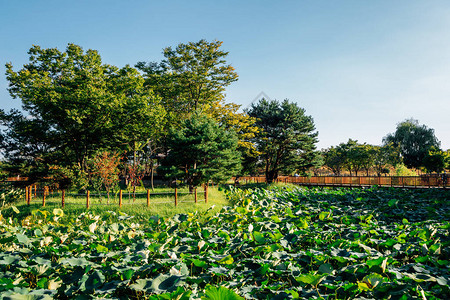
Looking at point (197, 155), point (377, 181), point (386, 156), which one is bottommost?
point (377, 181)

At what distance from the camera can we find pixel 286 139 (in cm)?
2556

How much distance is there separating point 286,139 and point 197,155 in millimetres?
13725

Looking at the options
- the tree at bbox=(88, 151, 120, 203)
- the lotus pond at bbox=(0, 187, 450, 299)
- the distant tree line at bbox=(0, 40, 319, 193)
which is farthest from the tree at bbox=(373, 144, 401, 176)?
the lotus pond at bbox=(0, 187, 450, 299)

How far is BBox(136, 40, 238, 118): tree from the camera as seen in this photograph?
2197 cm

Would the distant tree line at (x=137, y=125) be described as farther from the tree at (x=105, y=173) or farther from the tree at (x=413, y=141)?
the tree at (x=413, y=141)

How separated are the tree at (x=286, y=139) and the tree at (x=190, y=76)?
613cm

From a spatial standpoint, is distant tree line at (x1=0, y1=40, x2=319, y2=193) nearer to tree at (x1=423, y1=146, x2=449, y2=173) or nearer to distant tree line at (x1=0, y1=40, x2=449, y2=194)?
distant tree line at (x1=0, y1=40, x2=449, y2=194)

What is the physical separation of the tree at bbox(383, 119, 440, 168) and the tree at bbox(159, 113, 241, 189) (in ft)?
130

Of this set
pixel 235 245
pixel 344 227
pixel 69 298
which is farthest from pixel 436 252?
pixel 69 298

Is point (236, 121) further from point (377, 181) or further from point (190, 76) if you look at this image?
point (377, 181)

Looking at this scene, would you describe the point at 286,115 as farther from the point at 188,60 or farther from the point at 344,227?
the point at 344,227

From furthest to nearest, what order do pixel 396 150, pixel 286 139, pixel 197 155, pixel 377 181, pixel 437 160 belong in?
pixel 396 150 < pixel 437 160 < pixel 286 139 < pixel 377 181 < pixel 197 155

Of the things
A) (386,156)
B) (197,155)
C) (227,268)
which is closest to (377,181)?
(197,155)

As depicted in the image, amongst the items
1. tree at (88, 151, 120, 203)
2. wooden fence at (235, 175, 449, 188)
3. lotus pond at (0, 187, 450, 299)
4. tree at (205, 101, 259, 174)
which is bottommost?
wooden fence at (235, 175, 449, 188)
